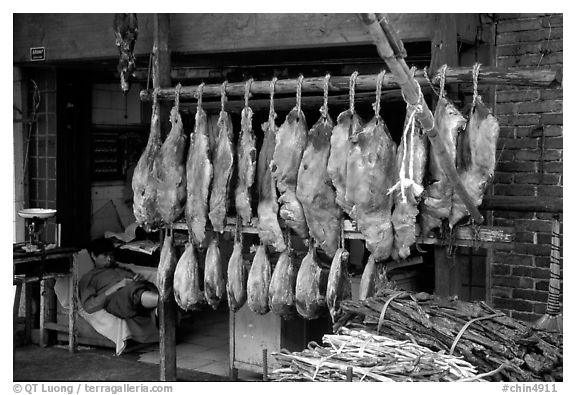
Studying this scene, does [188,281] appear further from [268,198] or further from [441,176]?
[441,176]

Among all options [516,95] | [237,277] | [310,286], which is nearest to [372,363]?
[310,286]

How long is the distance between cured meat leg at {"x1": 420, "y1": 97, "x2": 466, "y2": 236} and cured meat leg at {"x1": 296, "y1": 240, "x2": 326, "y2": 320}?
3.09ft

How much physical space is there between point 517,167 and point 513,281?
2.97 ft

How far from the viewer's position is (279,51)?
6422 mm

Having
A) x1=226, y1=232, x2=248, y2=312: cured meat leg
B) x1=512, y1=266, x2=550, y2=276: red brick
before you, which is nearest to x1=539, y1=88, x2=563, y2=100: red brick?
x1=512, y1=266, x2=550, y2=276: red brick

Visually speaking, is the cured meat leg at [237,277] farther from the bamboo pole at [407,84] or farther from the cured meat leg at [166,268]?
the bamboo pole at [407,84]

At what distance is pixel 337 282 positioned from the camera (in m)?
5.42

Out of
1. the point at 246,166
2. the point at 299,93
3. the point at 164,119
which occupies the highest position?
the point at 299,93

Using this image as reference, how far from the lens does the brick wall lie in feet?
19.6

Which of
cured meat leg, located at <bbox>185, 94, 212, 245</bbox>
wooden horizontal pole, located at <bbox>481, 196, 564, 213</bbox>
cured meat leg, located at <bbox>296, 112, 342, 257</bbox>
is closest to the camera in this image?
wooden horizontal pole, located at <bbox>481, 196, 564, 213</bbox>

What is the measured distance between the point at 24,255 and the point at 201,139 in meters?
2.49

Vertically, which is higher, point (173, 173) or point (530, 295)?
point (173, 173)

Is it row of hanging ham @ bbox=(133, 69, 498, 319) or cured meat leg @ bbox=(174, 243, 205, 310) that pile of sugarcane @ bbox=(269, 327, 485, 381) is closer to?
row of hanging ham @ bbox=(133, 69, 498, 319)

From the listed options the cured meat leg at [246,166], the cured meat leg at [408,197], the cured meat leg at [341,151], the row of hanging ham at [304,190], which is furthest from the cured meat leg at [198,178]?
the cured meat leg at [408,197]
